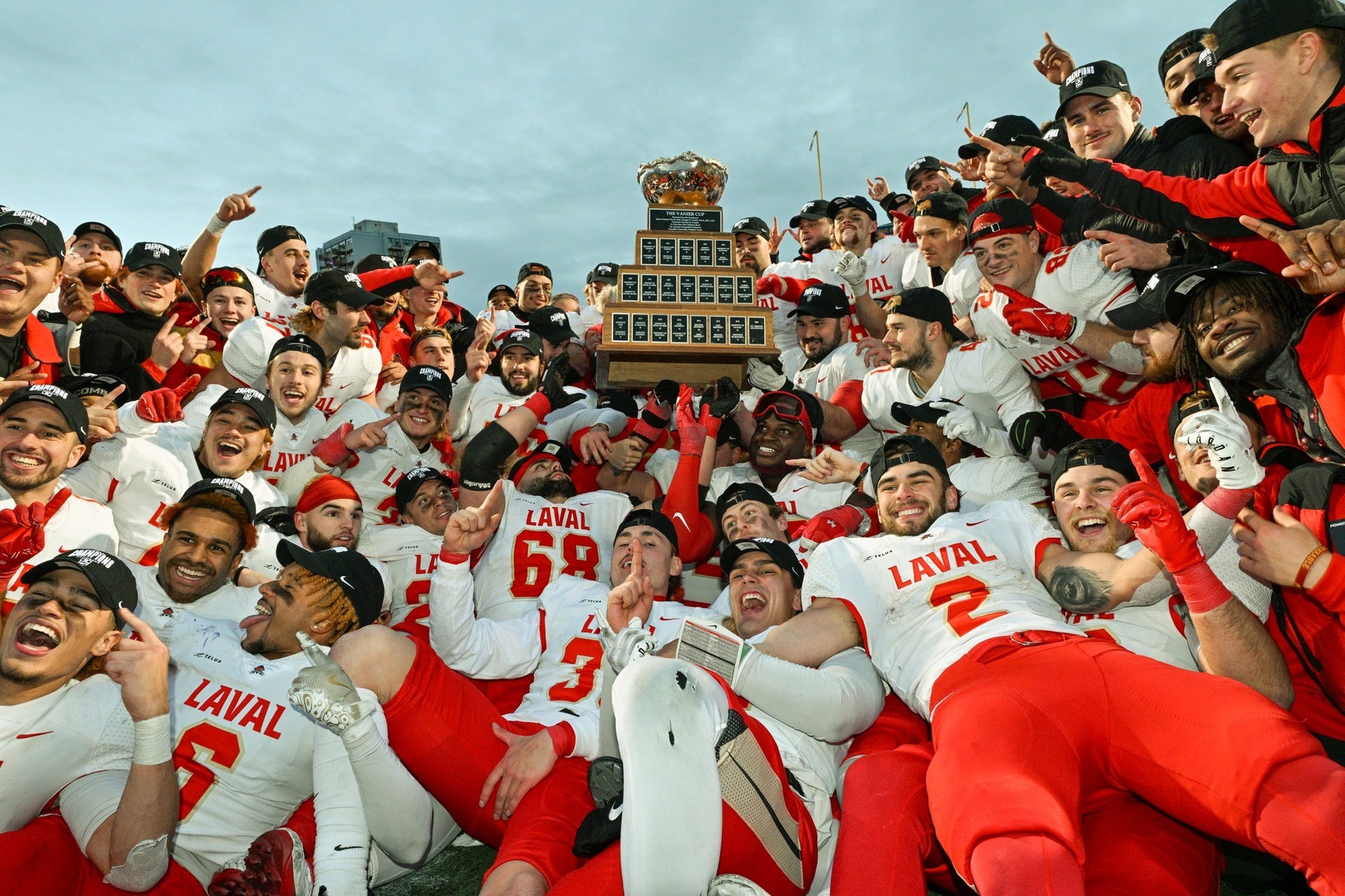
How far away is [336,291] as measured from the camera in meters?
6.95

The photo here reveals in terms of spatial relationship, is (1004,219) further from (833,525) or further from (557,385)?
(557,385)

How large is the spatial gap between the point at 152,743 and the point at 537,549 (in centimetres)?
287

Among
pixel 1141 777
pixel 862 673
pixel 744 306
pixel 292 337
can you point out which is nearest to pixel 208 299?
pixel 292 337

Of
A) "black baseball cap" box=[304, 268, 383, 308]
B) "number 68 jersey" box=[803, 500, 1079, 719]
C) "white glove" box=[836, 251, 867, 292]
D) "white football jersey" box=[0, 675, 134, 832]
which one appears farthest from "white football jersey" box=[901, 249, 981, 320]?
"white football jersey" box=[0, 675, 134, 832]

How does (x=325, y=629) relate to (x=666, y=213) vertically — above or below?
below

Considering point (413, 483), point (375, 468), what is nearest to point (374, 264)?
point (375, 468)

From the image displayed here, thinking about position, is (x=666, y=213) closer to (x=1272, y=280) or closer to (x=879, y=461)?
(x=879, y=461)

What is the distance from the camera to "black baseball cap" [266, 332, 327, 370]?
626 cm

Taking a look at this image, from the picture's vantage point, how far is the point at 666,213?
873 centimetres

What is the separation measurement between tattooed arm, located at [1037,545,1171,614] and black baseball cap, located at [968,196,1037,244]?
2.68 meters

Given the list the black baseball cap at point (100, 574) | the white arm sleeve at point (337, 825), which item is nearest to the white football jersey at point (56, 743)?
the black baseball cap at point (100, 574)

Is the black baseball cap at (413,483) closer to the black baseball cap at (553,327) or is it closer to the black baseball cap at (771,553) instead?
the black baseball cap at (771,553)

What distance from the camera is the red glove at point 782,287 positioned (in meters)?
8.85

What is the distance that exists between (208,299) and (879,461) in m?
5.65
